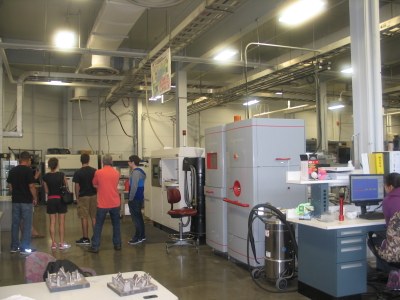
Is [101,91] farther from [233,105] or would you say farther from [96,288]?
[96,288]

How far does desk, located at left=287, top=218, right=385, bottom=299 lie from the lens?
3.79m

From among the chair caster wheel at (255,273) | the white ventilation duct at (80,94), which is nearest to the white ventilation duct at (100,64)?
the white ventilation duct at (80,94)

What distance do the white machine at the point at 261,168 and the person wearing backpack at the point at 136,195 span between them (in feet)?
6.15

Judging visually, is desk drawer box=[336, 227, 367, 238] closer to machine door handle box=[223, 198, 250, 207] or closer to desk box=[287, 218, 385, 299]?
desk box=[287, 218, 385, 299]

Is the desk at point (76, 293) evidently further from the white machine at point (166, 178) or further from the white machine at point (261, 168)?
the white machine at point (166, 178)

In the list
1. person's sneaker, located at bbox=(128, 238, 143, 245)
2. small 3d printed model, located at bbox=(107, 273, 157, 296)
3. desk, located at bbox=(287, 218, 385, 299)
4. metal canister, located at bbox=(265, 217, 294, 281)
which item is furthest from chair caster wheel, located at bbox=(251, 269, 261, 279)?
small 3d printed model, located at bbox=(107, 273, 157, 296)

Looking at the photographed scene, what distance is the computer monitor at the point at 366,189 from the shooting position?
424 centimetres

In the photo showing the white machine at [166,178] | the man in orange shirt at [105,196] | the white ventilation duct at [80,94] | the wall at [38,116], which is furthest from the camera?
the wall at [38,116]

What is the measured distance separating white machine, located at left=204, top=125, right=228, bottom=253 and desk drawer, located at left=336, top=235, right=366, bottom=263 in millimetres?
2184

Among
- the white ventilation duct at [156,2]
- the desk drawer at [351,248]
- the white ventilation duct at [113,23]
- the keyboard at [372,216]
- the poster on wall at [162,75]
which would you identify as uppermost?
the white ventilation duct at [113,23]

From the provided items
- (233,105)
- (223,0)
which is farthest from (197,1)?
(233,105)

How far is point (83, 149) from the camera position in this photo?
1391cm

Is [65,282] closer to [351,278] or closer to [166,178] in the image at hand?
[351,278]

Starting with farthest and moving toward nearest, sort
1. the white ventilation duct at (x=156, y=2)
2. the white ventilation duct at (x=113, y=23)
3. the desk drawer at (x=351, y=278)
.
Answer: the white ventilation duct at (x=113, y=23), the white ventilation duct at (x=156, y=2), the desk drawer at (x=351, y=278)
